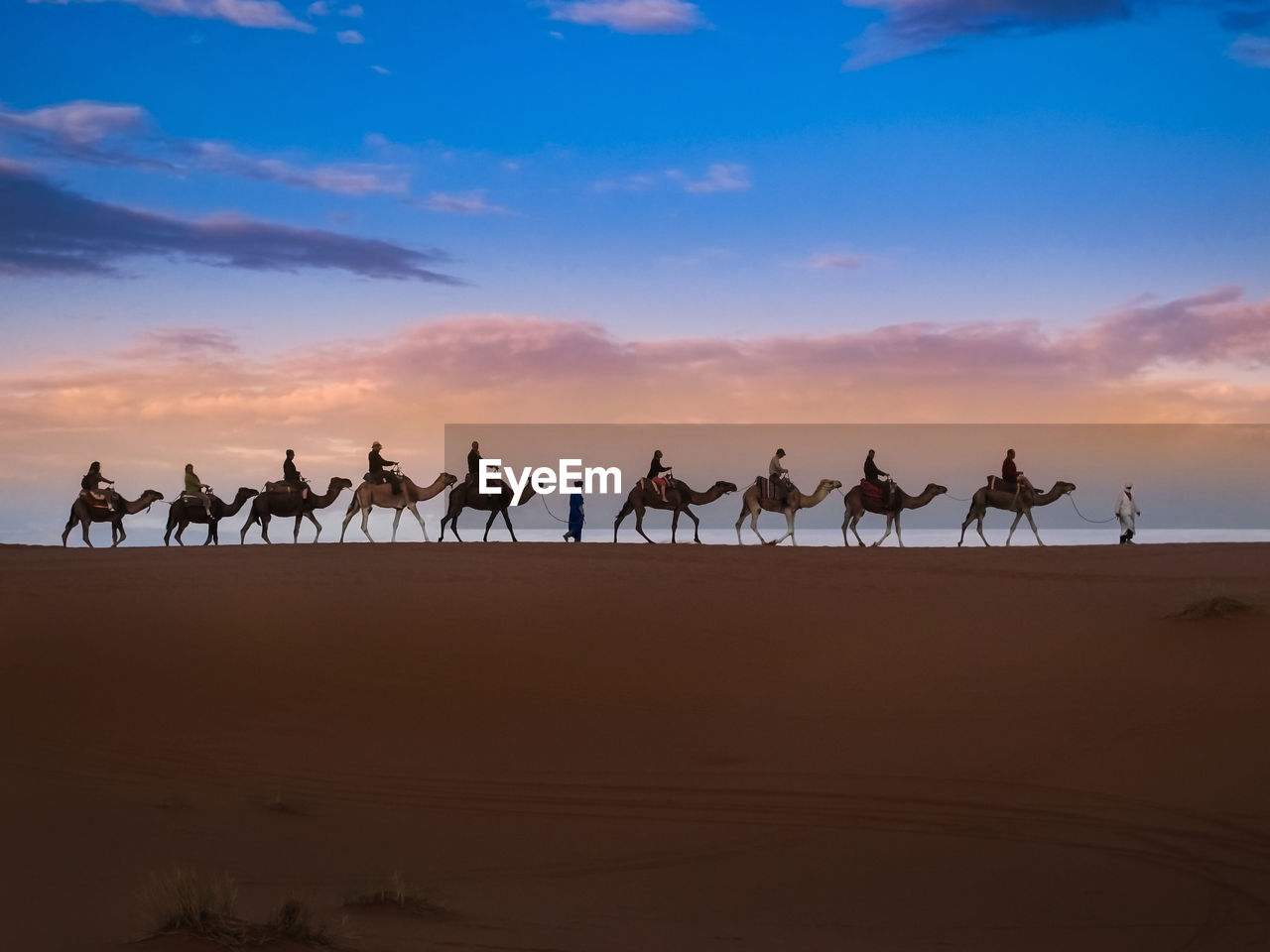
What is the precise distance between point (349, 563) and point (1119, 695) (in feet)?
52.1

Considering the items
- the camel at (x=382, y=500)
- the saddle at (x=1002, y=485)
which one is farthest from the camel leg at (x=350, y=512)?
the saddle at (x=1002, y=485)

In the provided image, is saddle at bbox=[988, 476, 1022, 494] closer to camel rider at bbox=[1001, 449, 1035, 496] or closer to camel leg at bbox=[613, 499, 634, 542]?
camel rider at bbox=[1001, 449, 1035, 496]

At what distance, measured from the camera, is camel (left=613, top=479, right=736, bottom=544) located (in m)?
36.4

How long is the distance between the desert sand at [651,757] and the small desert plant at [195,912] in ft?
0.62

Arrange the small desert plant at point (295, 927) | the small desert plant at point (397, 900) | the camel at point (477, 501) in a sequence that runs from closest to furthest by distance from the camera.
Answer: the small desert plant at point (295, 927) → the small desert plant at point (397, 900) → the camel at point (477, 501)

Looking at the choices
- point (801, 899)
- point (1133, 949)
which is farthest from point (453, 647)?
point (1133, 949)

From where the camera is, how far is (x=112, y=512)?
122ft

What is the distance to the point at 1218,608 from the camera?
64.3ft

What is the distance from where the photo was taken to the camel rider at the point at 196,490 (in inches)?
1447

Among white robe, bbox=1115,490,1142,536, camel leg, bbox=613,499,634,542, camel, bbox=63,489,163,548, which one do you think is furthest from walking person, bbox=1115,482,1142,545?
camel, bbox=63,489,163,548

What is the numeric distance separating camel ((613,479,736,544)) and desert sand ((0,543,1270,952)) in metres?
10.5

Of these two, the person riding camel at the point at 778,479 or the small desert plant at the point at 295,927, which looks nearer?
the small desert plant at the point at 295,927

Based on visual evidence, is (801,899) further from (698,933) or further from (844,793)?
(844,793)

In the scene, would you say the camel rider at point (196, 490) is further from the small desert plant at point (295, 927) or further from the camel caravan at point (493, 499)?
the small desert plant at point (295, 927)
